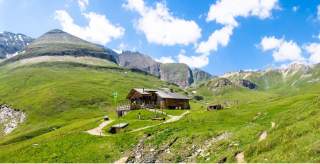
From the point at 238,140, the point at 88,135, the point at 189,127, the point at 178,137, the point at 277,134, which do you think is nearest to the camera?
the point at 277,134

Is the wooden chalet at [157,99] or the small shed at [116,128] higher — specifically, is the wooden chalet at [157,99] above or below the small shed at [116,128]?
above

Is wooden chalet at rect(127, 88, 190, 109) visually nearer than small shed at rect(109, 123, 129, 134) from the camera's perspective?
No

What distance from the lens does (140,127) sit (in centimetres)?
8088

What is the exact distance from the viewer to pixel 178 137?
6200 cm

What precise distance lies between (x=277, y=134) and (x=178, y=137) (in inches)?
898

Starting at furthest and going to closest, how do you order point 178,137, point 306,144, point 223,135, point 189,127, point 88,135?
point 88,135 → point 189,127 → point 178,137 → point 223,135 → point 306,144

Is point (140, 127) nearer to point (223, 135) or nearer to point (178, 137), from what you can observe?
point (178, 137)

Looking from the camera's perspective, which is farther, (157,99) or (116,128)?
(157,99)

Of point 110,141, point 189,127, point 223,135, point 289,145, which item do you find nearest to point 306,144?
point 289,145

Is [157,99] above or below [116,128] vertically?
above

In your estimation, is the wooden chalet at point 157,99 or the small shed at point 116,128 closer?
the small shed at point 116,128

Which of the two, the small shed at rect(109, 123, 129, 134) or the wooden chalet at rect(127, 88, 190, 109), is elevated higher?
the wooden chalet at rect(127, 88, 190, 109)

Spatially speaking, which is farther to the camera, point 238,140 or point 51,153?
point 51,153

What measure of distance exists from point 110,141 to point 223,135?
2094 centimetres
